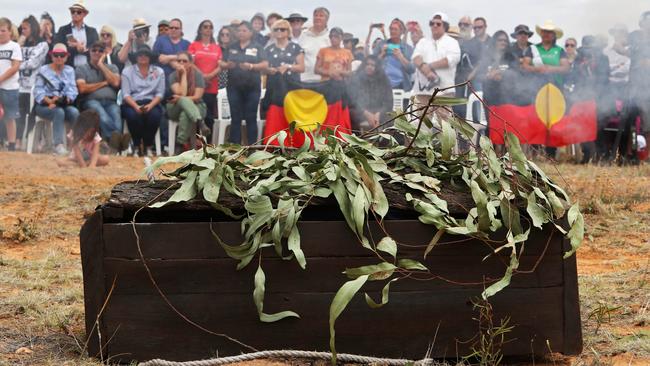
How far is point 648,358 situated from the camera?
494cm

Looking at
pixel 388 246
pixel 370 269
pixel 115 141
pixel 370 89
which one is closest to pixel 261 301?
pixel 370 269

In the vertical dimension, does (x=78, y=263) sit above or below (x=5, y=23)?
below

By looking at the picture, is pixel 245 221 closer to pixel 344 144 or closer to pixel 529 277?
pixel 344 144

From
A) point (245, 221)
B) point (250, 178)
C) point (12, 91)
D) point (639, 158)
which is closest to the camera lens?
point (245, 221)

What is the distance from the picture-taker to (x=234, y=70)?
1526 cm

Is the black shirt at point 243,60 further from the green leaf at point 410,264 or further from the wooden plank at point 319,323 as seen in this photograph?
the green leaf at point 410,264

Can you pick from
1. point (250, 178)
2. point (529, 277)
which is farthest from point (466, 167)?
point (250, 178)

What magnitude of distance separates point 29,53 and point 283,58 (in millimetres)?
3621

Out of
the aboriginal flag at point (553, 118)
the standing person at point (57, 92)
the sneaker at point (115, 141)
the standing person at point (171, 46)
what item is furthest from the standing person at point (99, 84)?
the aboriginal flag at point (553, 118)

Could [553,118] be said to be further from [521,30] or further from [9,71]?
[9,71]

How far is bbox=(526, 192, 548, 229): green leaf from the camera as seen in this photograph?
177 inches

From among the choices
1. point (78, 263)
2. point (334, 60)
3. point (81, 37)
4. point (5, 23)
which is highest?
point (5, 23)

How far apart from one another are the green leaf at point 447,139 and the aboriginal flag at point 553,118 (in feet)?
36.5

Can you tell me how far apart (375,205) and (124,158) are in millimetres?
11499
